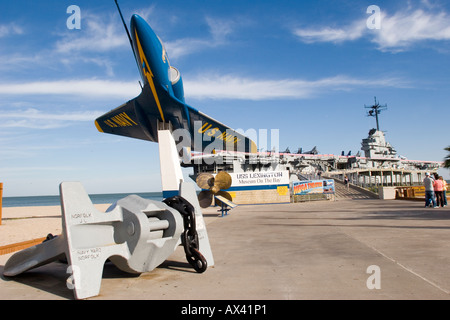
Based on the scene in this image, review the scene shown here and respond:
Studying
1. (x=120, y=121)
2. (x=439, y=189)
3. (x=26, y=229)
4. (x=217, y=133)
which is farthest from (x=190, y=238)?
(x=120, y=121)

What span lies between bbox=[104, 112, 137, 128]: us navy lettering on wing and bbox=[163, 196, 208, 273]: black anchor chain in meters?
15.9

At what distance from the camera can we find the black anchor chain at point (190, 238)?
4.87m

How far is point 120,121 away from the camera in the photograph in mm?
20453

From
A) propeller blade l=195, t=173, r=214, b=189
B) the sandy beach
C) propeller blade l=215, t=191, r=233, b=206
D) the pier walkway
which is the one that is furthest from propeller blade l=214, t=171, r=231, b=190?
the pier walkway

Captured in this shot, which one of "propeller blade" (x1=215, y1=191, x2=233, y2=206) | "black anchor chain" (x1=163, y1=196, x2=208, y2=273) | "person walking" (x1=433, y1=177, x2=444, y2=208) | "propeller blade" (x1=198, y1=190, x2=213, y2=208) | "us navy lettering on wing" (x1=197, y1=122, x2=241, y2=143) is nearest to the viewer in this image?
"black anchor chain" (x1=163, y1=196, x2=208, y2=273)

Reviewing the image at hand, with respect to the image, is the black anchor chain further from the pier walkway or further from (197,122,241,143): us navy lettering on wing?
(197,122,241,143): us navy lettering on wing

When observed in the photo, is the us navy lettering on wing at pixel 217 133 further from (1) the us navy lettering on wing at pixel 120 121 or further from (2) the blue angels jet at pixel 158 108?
(1) the us navy lettering on wing at pixel 120 121

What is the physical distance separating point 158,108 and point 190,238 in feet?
39.2

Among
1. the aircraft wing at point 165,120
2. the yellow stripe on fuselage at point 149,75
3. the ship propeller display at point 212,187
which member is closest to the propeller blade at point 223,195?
the ship propeller display at point 212,187

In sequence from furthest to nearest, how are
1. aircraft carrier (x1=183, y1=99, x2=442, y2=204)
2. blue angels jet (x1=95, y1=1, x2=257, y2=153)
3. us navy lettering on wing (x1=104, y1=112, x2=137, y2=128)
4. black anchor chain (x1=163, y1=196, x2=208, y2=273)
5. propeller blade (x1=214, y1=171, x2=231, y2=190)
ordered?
aircraft carrier (x1=183, y1=99, x2=442, y2=204) → us navy lettering on wing (x1=104, y1=112, x2=137, y2=128) → propeller blade (x1=214, y1=171, x2=231, y2=190) → blue angels jet (x1=95, y1=1, x2=257, y2=153) → black anchor chain (x1=163, y1=196, x2=208, y2=273)

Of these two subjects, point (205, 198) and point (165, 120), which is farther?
point (165, 120)

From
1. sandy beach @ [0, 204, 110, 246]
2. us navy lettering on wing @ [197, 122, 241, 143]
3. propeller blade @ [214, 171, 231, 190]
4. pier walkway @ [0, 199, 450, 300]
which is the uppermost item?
us navy lettering on wing @ [197, 122, 241, 143]

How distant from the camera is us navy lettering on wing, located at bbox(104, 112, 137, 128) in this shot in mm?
19703

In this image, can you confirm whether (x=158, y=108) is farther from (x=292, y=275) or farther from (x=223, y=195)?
(x=292, y=275)
